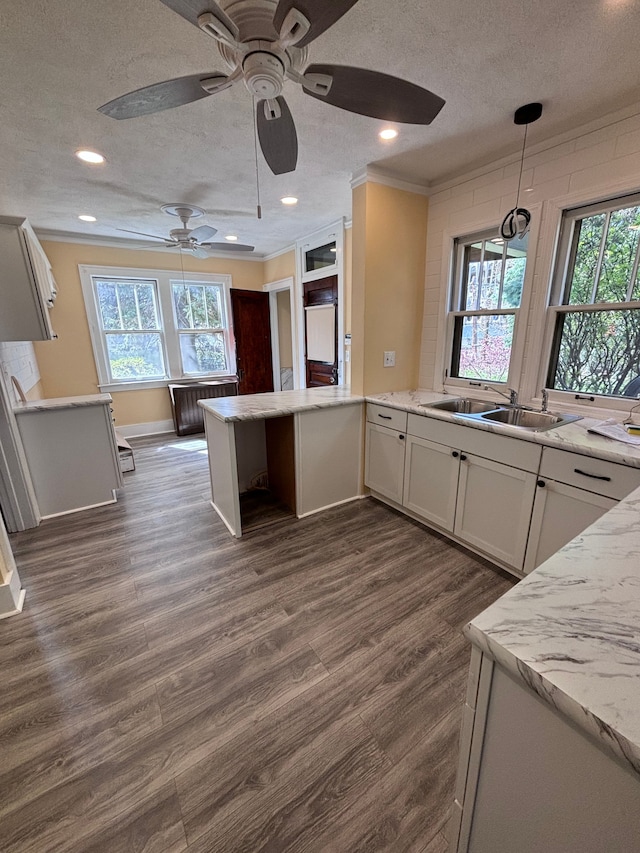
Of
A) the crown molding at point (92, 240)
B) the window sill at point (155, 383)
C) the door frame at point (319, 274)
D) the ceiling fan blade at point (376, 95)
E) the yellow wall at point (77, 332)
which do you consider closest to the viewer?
the ceiling fan blade at point (376, 95)

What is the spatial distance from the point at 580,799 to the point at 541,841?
0.17m

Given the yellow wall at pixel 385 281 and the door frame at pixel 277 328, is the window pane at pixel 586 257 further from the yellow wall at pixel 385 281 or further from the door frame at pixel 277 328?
the door frame at pixel 277 328

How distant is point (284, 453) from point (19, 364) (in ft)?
8.46

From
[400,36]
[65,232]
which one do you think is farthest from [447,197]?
[65,232]

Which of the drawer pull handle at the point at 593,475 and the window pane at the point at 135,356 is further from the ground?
the window pane at the point at 135,356

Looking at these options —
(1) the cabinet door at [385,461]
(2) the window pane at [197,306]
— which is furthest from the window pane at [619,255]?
(2) the window pane at [197,306]

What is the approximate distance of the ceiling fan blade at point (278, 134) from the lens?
1.41 metres

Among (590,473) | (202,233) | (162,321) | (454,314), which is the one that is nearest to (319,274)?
(202,233)

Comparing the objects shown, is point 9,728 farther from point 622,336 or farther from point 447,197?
point 447,197

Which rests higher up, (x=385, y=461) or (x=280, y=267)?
(x=280, y=267)

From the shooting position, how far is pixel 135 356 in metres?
5.11

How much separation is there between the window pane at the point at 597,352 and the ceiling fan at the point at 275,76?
1.64m

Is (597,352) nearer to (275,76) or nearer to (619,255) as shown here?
(619,255)

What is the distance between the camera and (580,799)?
0.60 m
